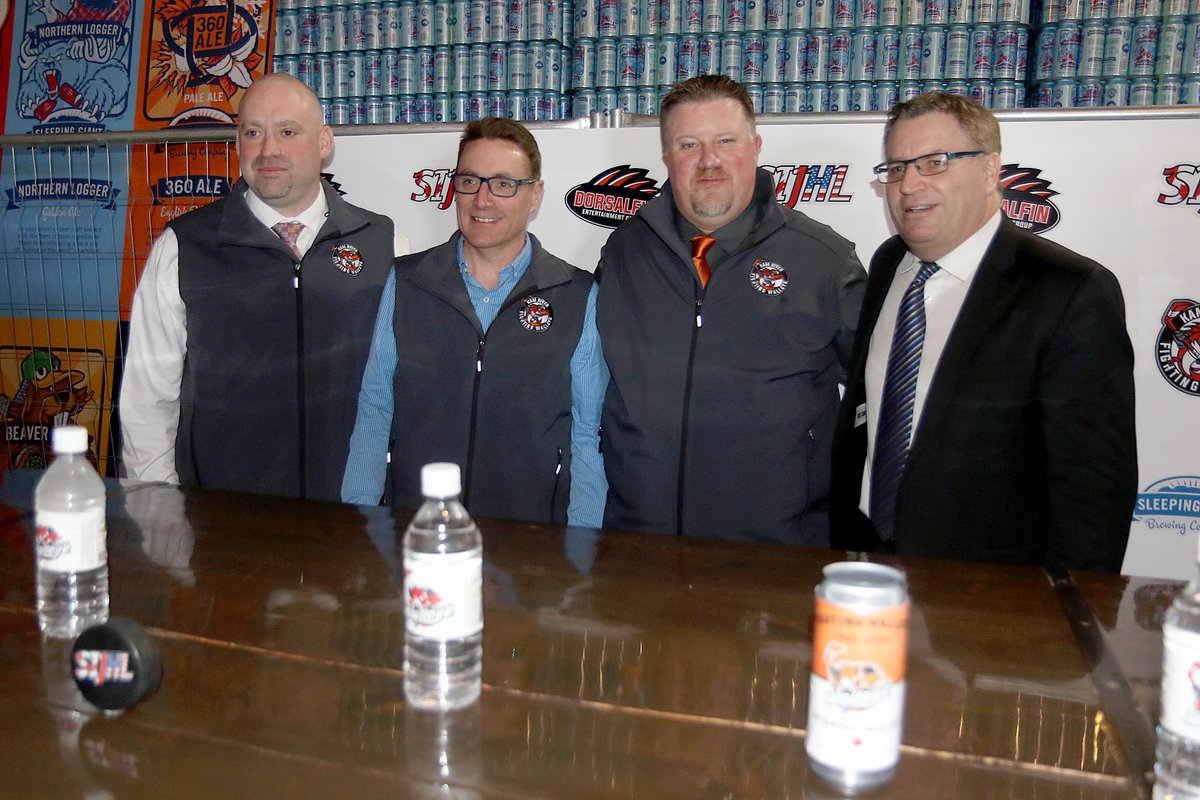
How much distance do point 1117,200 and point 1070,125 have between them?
30cm

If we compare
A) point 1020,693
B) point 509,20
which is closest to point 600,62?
point 509,20

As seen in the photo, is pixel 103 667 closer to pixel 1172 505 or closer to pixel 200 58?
pixel 1172 505

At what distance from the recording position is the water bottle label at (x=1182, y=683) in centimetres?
84

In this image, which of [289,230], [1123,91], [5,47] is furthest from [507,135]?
[5,47]

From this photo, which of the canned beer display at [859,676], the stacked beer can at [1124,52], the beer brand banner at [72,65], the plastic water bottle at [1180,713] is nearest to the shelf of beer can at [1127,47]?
the stacked beer can at [1124,52]

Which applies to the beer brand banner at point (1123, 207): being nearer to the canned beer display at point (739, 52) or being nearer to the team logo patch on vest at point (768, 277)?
the canned beer display at point (739, 52)

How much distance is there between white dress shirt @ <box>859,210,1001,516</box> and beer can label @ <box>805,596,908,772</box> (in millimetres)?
1382

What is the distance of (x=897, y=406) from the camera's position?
7.30 feet

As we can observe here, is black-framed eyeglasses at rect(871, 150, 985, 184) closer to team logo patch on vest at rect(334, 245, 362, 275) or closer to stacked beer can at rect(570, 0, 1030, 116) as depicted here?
team logo patch on vest at rect(334, 245, 362, 275)

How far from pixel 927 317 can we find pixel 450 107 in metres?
3.57

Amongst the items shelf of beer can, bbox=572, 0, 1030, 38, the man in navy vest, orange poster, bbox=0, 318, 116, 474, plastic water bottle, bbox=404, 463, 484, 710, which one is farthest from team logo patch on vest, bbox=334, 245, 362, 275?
shelf of beer can, bbox=572, 0, 1030, 38

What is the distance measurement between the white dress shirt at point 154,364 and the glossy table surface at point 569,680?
977 mm

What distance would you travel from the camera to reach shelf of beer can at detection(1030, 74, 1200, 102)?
424 cm

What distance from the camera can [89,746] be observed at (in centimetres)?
93
